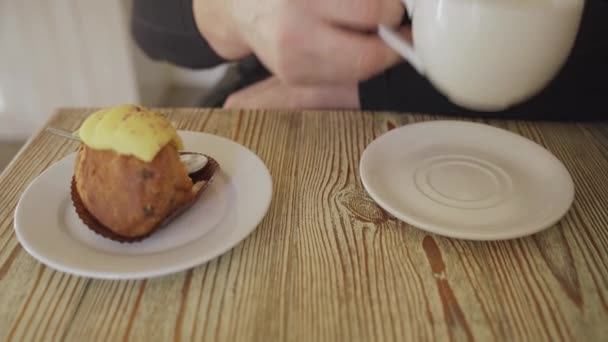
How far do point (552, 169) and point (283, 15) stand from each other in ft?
1.01

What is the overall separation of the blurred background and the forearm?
72 centimetres

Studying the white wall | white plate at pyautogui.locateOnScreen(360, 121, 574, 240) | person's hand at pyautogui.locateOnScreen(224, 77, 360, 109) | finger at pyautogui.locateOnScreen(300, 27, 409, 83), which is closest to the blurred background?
the white wall

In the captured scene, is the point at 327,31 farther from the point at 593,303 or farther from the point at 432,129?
the point at 593,303

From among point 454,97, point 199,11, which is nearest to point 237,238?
point 454,97

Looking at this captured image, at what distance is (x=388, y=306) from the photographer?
0.40 m

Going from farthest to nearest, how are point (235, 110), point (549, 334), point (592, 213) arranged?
point (235, 110) → point (592, 213) → point (549, 334)

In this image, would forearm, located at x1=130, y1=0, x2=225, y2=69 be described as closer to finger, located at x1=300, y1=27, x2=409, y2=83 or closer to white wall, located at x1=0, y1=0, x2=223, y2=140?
finger, located at x1=300, y1=27, x2=409, y2=83

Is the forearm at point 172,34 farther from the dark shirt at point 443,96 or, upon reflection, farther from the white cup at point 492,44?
the white cup at point 492,44

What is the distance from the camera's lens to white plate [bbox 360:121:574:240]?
46 centimetres

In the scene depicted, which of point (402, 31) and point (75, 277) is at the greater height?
point (402, 31)

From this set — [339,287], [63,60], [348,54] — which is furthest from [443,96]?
[63,60]

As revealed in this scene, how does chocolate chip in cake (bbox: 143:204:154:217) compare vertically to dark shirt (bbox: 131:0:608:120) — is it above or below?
above

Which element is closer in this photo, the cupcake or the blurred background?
the cupcake

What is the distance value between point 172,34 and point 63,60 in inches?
36.6
